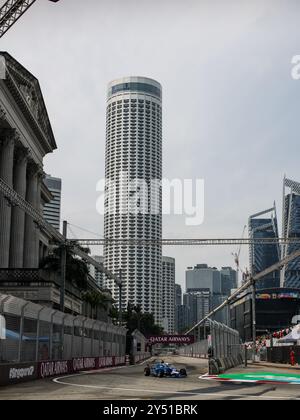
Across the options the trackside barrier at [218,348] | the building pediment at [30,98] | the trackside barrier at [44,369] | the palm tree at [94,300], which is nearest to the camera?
the trackside barrier at [44,369]

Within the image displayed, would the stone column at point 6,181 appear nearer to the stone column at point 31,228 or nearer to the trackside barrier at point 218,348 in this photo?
the stone column at point 31,228

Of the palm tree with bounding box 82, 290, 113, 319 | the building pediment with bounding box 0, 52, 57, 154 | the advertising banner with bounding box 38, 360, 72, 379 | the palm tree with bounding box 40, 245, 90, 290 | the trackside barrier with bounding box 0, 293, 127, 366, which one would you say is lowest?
the advertising banner with bounding box 38, 360, 72, 379

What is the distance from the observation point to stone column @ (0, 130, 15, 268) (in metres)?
62.8

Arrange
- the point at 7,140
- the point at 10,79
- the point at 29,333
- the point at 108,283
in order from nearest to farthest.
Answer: the point at 29,333, the point at 10,79, the point at 7,140, the point at 108,283

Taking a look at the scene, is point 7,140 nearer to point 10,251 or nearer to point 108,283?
point 10,251

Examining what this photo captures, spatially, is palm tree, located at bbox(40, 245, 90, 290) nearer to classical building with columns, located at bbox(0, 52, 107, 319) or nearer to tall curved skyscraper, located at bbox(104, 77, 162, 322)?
classical building with columns, located at bbox(0, 52, 107, 319)

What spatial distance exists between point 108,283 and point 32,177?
11276 cm

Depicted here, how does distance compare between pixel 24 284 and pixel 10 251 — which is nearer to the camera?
pixel 24 284

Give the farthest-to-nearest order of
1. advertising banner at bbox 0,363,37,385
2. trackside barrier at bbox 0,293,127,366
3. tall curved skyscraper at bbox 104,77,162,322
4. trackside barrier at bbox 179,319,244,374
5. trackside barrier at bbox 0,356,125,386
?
tall curved skyscraper at bbox 104,77,162,322 < trackside barrier at bbox 179,319,244,374 < trackside barrier at bbox 0,293,127,366 < trackside barrier at bbox 0,356,125,386 < advertising banner at bbox 0,363,37,385

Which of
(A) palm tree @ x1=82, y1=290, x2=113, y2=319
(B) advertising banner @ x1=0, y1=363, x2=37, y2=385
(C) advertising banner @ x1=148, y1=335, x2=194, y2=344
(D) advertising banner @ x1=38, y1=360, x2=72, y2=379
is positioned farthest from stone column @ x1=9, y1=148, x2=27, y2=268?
(C) advertising banner @ x1=148, y1=335, x2=194, y2=344

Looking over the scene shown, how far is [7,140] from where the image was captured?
65250 millimetres

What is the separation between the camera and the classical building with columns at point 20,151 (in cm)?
6275

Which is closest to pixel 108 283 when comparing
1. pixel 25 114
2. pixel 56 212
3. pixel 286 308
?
pixel 56 212

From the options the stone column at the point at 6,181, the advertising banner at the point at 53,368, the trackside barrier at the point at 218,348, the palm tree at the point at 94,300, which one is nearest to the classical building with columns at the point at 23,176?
the stone column at the point at 6,181
